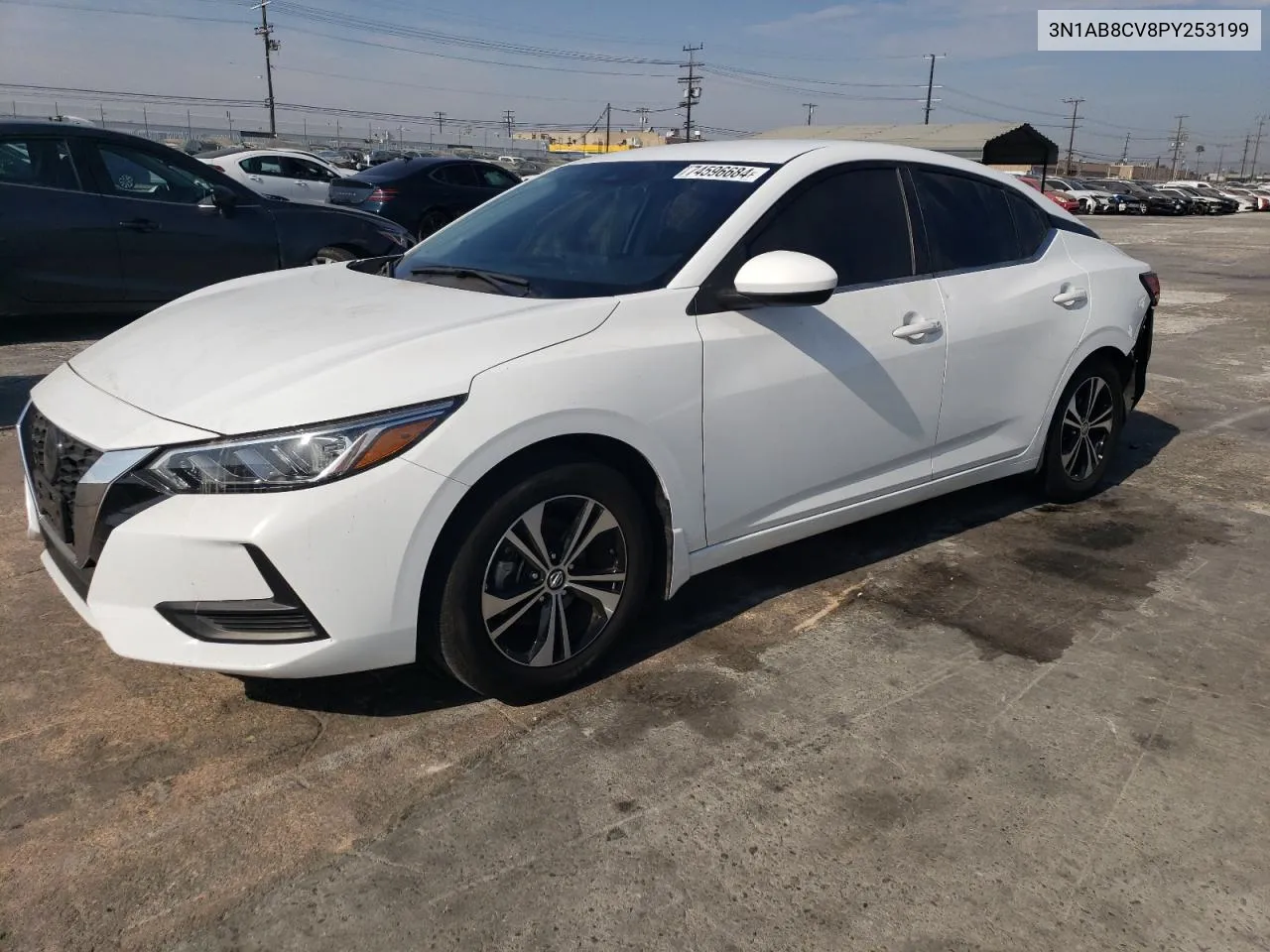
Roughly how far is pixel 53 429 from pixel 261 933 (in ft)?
5.00

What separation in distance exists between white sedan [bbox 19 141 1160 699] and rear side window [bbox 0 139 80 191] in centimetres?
417

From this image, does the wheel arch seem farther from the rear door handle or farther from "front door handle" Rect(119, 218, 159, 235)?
"front door handle" Rect(119, 218, 159, 235)

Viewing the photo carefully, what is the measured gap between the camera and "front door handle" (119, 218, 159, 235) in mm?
7094

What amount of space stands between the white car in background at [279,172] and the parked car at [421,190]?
2.32 meters

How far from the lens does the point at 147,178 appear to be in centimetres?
723

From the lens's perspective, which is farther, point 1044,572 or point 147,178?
point 147,178

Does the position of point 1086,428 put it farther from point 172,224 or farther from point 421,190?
point 421,190

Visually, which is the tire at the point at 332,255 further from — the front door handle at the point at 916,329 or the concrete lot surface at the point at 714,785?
the front door handle at the point at 916,329

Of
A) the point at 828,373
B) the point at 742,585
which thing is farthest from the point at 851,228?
the point at 742,585

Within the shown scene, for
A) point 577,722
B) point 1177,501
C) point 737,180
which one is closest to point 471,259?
point 737,180

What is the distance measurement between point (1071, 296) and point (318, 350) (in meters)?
3.32

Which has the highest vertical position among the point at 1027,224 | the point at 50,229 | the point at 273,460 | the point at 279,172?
the point at 279,172

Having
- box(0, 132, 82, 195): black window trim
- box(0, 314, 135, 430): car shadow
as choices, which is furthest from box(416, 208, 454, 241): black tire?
box(0, 132, 82, 195): black window trim

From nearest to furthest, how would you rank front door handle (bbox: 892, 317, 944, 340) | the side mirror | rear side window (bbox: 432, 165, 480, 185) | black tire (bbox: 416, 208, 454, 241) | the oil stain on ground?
the side mirror < the oil stain on ground < front door handle (bbox: 892, 317, 944, 340) < black tire (bbox: 416, 208, 454, 241) < rear side window (bbox: 432, 165, 480, 185)
